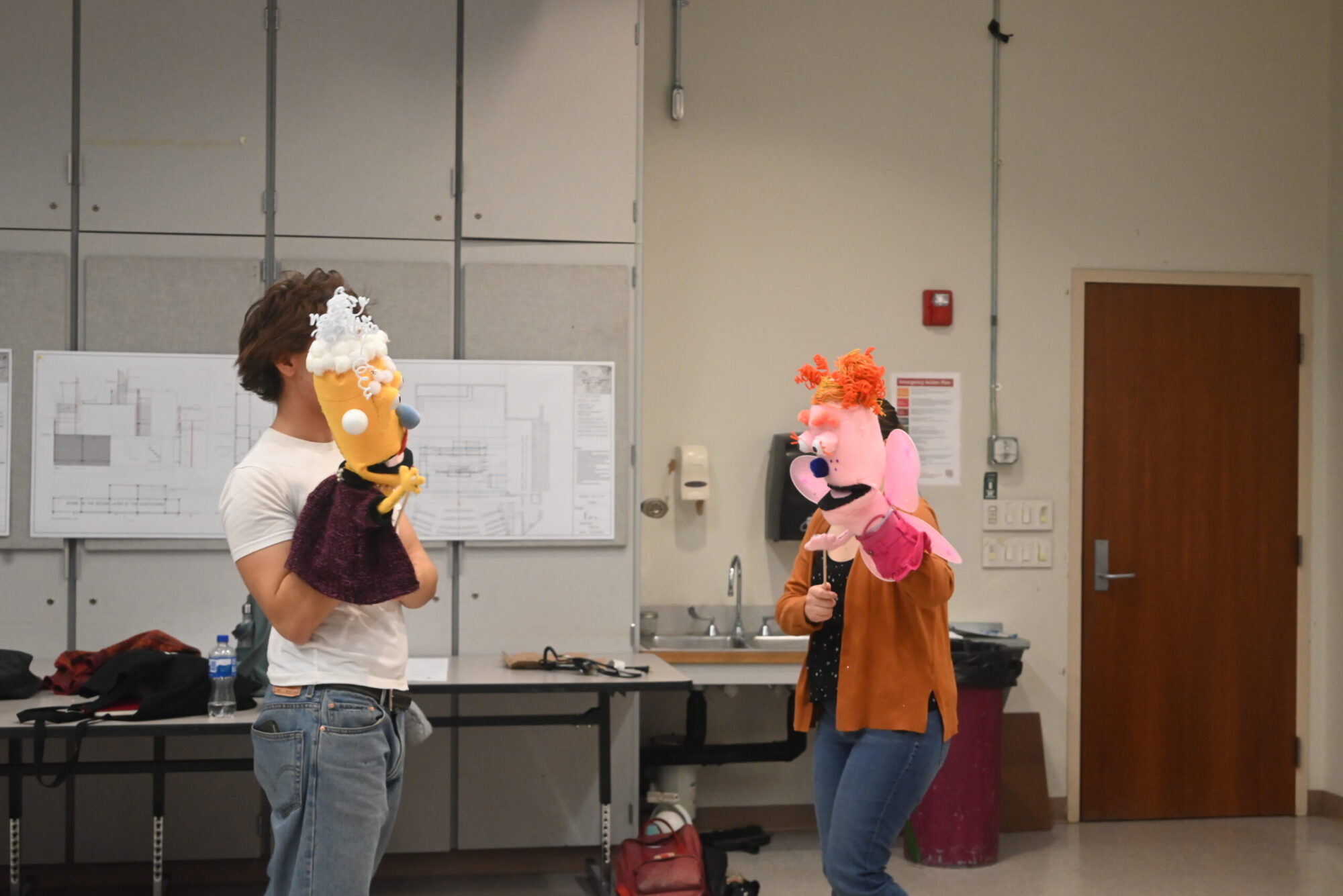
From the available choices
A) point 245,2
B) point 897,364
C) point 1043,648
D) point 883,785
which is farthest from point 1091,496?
point 245,2

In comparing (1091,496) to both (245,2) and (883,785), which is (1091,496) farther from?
(245,2)

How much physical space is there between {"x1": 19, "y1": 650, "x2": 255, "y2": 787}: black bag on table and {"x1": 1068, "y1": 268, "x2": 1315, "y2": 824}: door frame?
3.04 meters

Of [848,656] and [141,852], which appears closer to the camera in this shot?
[848,656]

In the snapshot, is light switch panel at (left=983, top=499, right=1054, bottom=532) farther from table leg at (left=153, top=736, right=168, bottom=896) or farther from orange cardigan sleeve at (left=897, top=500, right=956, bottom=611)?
table leg at (left=153, top=736, right=168, bottom=896)

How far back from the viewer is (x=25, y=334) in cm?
357

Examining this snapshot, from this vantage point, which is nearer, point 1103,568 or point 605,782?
point 605,782

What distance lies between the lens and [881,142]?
4.45 m

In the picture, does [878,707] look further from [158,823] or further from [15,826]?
[15,826]

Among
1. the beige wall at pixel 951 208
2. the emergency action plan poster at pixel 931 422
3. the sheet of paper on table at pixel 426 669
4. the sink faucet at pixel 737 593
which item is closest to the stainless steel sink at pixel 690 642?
the sink faucet at pixel 737 593

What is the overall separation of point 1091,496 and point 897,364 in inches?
36.5

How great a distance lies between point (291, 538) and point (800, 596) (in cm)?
126

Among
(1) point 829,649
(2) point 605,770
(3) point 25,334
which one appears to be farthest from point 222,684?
(1) point 829,649

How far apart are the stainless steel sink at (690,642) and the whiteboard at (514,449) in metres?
0.58

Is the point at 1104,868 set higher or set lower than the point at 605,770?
lower
